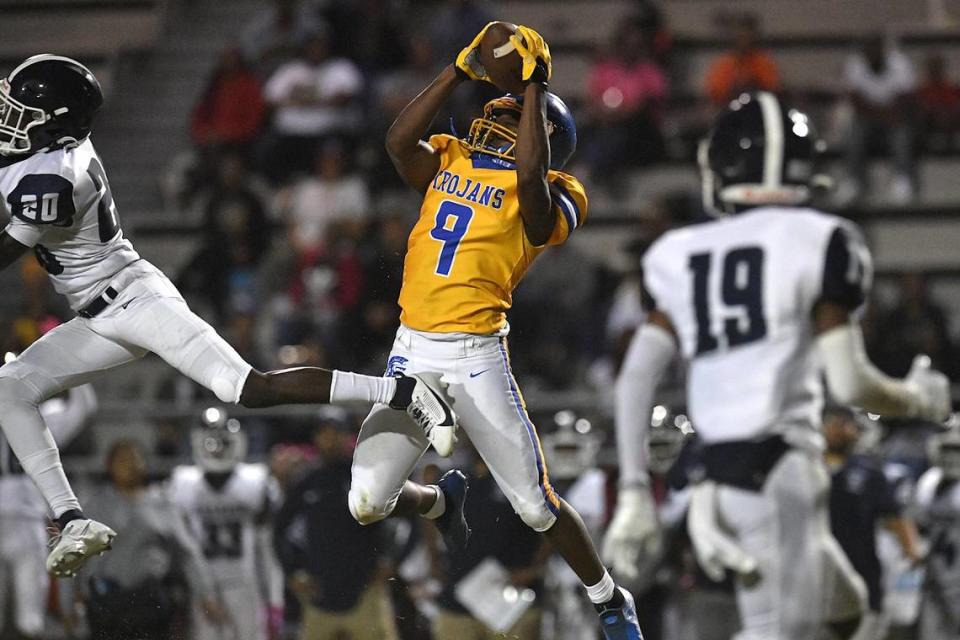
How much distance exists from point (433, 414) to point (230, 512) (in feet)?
14.6

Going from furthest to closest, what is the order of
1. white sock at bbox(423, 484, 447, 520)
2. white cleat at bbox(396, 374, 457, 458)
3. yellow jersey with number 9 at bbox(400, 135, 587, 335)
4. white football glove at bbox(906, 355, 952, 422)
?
white sock at bbox(423, 484, 447, 520) → yellow jersey with number 9 at bbox(400, 135, 587, 335) → white cleat at bbox(396, 374, 457, 458) → white football glove at bbox(906, 355, 952, 422)

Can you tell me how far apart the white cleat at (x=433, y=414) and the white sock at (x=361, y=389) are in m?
0.06

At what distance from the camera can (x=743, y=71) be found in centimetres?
1134

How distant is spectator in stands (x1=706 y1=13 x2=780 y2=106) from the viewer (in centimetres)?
1126

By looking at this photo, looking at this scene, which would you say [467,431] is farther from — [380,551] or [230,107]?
[230,107]

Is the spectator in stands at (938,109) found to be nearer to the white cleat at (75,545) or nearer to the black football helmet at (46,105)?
the black football helmet at (46,105)

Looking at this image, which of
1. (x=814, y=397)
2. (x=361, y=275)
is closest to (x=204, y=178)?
(x=361, y=275)

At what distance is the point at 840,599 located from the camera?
4668 millimetres

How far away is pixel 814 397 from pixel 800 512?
37 centimetres

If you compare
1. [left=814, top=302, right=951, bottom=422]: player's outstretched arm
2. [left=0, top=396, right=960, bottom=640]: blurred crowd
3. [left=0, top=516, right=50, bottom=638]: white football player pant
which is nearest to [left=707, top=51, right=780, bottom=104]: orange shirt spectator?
[left=0, top=396, right=960, bottom=640]: blurred crowd

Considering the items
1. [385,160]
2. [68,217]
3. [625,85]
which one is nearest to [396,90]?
[385,160]

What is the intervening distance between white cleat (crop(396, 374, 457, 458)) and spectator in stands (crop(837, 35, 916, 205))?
21.9 feet

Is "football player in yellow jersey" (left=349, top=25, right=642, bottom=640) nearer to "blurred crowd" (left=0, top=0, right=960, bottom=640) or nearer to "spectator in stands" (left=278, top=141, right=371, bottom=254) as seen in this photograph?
"blurred crowd" (left=0, top=0, right=960, bottom=640)

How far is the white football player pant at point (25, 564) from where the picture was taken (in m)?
8.46
